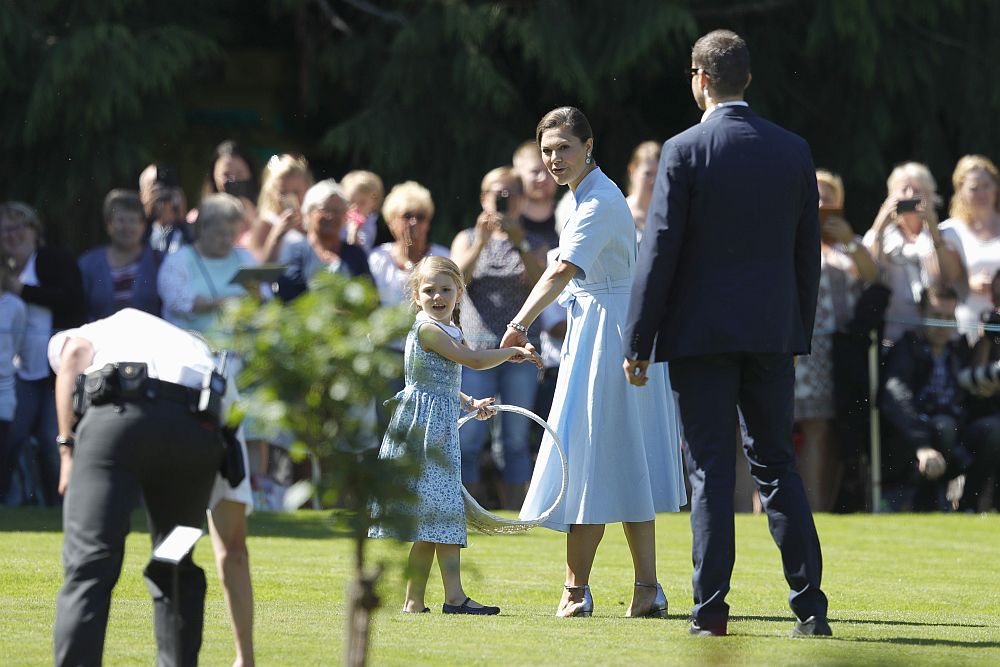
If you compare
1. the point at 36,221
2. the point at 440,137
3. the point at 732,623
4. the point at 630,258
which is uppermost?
the point at 440,137

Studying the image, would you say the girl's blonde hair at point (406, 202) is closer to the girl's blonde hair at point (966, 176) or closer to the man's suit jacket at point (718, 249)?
the girl's blonde hair at point (966, 176)

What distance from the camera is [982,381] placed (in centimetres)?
1225

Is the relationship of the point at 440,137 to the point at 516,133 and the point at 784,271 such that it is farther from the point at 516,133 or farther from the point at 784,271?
the point at 784,271

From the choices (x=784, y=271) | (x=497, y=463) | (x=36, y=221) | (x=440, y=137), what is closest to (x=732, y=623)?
(x=784, y=271)

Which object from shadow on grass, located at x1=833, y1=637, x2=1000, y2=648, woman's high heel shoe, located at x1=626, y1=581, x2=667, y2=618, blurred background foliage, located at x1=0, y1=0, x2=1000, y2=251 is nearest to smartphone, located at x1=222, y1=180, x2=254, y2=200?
blurred background foliage, located at x1=0, y1=0, x2=1000, y2=251

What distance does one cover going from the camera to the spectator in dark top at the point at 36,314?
12055 mm

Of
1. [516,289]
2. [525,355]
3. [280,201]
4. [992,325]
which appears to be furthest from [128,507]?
[992,325]

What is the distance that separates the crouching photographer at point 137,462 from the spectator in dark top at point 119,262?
6141mm

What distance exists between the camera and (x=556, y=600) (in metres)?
8.37

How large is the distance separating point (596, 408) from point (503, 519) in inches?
25.3

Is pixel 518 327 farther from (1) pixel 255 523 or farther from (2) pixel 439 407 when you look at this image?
(1) pixel 255 523

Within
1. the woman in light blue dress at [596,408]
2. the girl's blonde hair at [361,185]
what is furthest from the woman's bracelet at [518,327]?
the girl's blonde hair at [361,185]

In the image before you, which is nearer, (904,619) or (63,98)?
(904,619)

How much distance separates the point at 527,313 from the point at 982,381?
5642 millimetres
